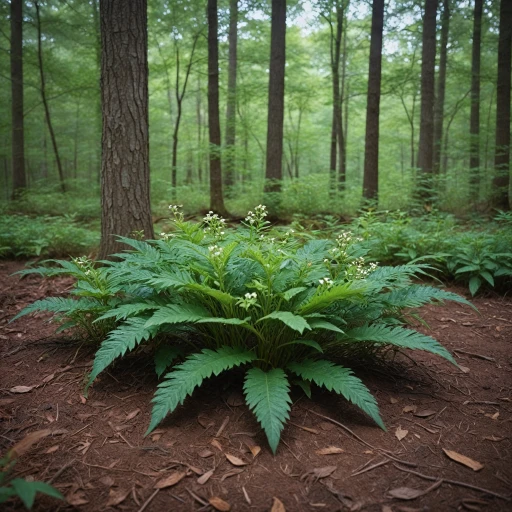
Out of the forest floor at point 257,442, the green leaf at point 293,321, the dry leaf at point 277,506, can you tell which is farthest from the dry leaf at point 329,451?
the green leaf at point 293,321

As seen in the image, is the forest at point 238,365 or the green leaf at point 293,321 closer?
the forest at point 238,365

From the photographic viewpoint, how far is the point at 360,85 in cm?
1415

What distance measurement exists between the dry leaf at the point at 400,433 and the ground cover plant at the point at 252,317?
23cm

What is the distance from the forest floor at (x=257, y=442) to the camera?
1.64 metres

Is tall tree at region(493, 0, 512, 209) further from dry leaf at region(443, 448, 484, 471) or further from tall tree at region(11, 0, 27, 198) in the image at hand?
tall tree at region(11, 0, 27, 198)

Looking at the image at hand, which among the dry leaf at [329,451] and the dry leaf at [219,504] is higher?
the dry leaf at [329,451]

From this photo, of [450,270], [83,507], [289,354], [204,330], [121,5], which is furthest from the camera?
[450,270]

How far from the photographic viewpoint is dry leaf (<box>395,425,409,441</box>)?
2039mm

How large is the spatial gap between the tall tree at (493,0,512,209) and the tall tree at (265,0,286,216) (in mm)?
6430

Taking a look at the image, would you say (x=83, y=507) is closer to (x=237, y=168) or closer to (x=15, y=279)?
(x=15, y=279)

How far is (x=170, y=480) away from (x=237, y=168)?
38.4 feet

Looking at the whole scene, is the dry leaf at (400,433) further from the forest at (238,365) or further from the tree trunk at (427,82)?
the tree trunk at (427,82)

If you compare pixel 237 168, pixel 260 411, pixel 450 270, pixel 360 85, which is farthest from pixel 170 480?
pixel 360 85

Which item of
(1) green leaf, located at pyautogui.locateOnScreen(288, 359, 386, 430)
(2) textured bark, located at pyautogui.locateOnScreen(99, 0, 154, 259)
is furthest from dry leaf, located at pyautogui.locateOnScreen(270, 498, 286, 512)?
(2) textured bark, located at pyautogui.locateOnScreen(99, 0, 154, 259)
